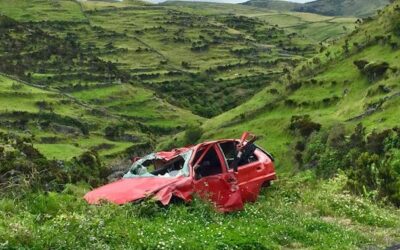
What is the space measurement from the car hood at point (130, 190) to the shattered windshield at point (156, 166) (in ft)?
2.61

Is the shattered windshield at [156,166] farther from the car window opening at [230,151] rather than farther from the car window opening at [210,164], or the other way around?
the car window opening at [230,151]

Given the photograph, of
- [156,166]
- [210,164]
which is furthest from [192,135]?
[210,164]

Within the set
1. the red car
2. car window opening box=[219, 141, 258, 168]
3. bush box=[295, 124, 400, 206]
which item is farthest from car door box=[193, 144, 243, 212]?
bush box=[295, 124, 400, 206]

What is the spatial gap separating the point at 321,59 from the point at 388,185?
75889 mm

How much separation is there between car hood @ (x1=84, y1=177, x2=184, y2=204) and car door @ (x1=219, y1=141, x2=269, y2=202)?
2428mm

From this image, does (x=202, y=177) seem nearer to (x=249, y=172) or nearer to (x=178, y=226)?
(x=249, y=172)

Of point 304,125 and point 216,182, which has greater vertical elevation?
point 216,182

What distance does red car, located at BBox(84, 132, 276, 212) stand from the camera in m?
13.9

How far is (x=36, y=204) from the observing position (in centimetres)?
1195

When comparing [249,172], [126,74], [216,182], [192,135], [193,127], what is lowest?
[193,127]

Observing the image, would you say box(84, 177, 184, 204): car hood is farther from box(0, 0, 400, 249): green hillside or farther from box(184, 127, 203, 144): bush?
box(184, 127, 203, 144): bush

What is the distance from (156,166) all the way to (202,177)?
102 inches

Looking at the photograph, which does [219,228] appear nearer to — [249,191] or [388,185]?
[249,191]

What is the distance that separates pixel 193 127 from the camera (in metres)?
101
